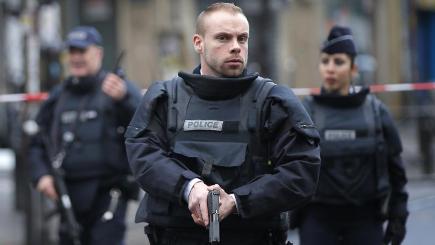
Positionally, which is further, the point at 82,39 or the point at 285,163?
the point at 82,39

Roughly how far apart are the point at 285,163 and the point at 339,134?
157 centimetres

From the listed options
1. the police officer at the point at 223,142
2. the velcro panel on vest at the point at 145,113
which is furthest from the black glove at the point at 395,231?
the velcro panel on vest at the point at 145,113

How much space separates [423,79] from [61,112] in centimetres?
2099

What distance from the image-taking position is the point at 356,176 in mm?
4992

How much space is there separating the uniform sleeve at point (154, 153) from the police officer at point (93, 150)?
1964mm

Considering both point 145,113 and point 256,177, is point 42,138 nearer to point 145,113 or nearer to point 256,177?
point 145,113

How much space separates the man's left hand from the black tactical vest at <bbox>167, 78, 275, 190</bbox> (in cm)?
204

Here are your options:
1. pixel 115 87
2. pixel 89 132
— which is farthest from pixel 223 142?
pixel 89 132

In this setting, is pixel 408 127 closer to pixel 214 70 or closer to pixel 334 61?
pixel 334 61

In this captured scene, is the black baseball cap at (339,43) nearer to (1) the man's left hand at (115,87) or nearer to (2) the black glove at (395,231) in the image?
(2) the black glove at (395,231)

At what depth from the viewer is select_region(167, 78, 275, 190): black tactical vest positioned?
3545 millimetres

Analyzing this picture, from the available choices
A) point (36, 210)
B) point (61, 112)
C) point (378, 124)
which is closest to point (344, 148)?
point (378, 124)

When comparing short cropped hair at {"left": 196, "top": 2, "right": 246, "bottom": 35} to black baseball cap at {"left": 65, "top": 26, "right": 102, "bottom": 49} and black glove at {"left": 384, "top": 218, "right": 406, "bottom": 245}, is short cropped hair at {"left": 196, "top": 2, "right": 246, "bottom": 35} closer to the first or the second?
black glove at {"left": 384, "top": 218, "right": 406, "bottom": 245}

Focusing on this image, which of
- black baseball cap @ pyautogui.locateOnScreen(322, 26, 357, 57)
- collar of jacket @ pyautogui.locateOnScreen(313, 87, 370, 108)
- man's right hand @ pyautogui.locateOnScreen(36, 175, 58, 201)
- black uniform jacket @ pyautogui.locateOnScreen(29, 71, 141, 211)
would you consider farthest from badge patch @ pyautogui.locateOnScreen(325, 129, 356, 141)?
man's right hand @ pyautogui.locateOnScreen(36, 175, 58, 201)
